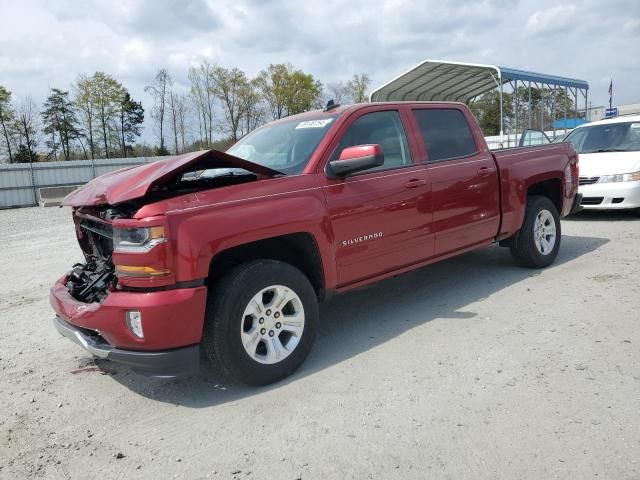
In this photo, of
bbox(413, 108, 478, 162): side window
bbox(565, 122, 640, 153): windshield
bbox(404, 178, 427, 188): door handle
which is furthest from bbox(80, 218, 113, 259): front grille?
bbox(565, 122, 640, 153): windshield

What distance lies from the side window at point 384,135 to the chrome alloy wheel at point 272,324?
133 cm

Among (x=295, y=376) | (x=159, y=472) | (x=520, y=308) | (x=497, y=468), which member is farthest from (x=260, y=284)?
(x=520, y=308)

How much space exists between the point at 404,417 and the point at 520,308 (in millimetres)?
2140

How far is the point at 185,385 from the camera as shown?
364 centimetres

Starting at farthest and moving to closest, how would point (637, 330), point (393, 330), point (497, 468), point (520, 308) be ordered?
point (520, 308) → point (393, 330) → point (637, 330) → point (497, 468)

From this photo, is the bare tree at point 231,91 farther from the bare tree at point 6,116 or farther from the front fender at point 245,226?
the front fender at point 245,226

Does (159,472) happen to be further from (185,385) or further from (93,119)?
(93,119)

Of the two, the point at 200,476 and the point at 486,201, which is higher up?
the point at 486,201

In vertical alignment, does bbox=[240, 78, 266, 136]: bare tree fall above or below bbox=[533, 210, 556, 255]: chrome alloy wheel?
above

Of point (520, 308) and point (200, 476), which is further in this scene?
point (520, 308)

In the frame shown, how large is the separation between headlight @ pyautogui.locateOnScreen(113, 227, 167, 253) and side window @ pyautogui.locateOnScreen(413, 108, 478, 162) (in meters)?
2.65

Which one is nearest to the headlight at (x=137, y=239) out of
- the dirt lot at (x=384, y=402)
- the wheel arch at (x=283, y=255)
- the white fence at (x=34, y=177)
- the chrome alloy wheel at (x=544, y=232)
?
the wheel arch at (x=283, y=255)

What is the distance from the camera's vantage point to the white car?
8.37 metres

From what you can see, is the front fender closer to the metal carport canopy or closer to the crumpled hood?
the crumpled hood
